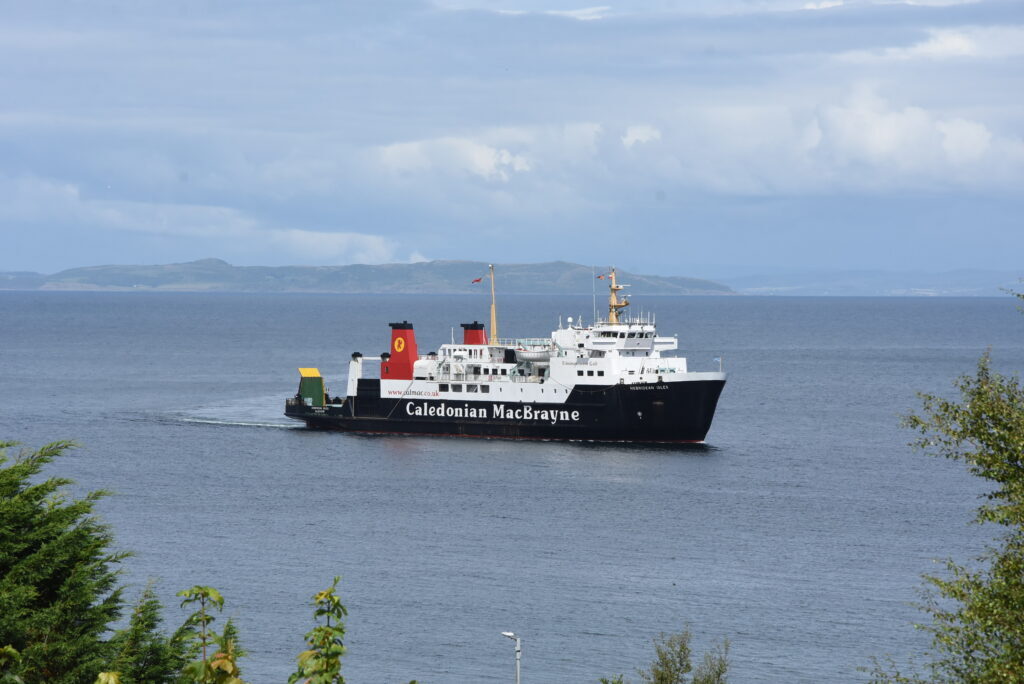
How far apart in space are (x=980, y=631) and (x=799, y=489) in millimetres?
44479

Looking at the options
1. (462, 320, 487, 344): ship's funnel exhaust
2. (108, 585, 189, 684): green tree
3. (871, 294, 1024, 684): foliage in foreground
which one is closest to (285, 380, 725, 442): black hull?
(462, 320, 487, 344): ship's funnel exhaust

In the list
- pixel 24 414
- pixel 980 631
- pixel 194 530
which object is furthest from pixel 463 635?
pixel 24 414

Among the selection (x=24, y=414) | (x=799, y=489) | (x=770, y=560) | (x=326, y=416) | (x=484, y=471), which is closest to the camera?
(x=770, y=560)

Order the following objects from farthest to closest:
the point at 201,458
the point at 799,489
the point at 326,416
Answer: the point at 326,416
the point at 201,458
the point at 799,489

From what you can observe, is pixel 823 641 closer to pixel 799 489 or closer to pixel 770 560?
pixel 770 560

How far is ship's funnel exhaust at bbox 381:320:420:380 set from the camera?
82.4 meters

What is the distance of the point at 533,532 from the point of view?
182ft

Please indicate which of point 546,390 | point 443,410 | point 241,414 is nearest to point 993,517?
point 546,390

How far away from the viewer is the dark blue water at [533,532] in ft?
134

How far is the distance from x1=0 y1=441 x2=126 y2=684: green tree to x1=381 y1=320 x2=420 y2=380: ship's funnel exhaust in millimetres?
62049

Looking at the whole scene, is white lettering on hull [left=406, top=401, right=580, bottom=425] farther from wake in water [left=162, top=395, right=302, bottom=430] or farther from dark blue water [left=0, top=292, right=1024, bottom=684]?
wake in water [left=162, top=395, right=302, bottom=430]

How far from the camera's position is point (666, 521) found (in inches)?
2275

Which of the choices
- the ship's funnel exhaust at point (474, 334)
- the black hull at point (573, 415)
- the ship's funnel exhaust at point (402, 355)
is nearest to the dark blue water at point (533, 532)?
the black hull at point (573, 415)

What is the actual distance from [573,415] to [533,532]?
22.5 metres
